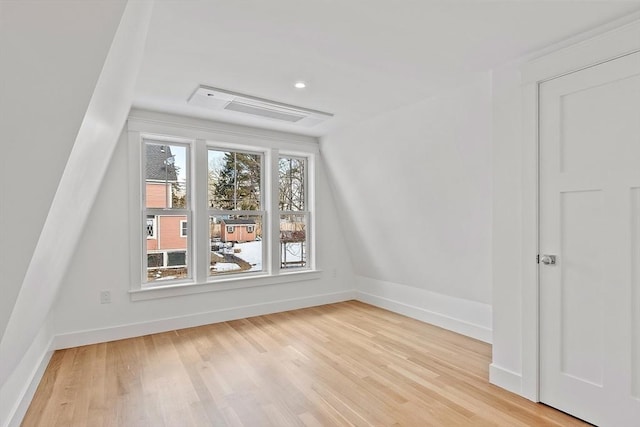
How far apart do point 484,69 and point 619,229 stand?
1.37 m

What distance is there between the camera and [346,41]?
210cm

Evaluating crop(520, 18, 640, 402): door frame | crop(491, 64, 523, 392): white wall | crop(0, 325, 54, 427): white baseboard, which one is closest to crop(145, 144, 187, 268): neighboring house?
crop(0, 325, 54, 427): white baseboard

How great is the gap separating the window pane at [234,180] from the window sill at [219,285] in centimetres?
92

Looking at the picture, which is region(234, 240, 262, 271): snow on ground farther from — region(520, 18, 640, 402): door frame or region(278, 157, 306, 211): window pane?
region(520, 18, 640, 402): door frame

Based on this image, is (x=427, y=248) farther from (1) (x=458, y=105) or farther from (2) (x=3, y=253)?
(2) (x=3, y=253)

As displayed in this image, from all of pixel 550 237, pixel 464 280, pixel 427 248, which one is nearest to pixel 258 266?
pixel 427 248

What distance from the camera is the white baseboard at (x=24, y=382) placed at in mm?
1934

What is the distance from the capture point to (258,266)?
4469 millimetres

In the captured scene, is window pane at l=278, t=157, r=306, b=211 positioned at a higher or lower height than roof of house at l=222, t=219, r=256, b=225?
higher

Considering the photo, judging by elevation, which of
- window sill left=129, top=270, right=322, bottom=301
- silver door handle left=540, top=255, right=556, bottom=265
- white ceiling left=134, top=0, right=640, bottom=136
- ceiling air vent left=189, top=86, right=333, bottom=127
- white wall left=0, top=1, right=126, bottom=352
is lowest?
window sill left=129, top=270, right=322, bottom=301

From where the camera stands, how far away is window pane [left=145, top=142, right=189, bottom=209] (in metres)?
3.77

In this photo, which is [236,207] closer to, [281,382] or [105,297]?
[105,297]

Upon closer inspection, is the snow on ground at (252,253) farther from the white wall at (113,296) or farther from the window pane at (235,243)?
the white wall at (113,296)

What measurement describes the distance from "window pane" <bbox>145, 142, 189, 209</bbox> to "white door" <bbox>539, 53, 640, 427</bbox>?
3513 mm
